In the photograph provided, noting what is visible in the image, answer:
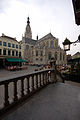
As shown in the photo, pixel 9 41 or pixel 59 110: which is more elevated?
pixel 9 41

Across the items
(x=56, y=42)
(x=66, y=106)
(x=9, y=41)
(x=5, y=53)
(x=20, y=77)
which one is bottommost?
(x=66, y=106)

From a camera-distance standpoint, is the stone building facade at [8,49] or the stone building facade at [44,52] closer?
the stone building facade at [8,49]

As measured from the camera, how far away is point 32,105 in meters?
2.00

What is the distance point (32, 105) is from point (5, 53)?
19.5 m

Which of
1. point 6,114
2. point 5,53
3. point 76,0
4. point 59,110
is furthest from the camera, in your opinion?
point 5,53

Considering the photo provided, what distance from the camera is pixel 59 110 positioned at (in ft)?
5.91

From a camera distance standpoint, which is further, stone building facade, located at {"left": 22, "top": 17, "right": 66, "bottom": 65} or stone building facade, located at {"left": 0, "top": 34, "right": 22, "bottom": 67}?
stone building facade, located at {"left": 22, "top": 17, "right": 66, "bottom": 65}

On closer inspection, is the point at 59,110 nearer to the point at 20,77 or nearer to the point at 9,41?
the point at 20,77

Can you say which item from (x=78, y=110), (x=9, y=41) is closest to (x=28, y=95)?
(x=78, y=110)

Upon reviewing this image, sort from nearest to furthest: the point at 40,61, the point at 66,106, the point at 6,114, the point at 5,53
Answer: the point at 6,114 → the point at 66,106 → the point at 5,53 → the point at 40,61

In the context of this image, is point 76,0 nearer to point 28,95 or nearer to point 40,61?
point 28,95

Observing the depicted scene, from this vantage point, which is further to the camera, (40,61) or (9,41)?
(40,61)

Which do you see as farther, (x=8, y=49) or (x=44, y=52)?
(x=44, y=52)

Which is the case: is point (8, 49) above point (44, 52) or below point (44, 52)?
below
